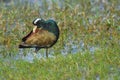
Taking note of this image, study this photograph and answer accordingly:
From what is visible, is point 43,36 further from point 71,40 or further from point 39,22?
point 71,40

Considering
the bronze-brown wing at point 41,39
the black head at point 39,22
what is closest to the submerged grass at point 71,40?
the bronze-brown wing at point 41,39

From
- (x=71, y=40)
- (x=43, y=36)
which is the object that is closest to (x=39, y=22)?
(x=43, y=36)

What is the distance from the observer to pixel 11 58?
1356 centimetres

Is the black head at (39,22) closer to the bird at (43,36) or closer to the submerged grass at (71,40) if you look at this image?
the bird at (43,36)

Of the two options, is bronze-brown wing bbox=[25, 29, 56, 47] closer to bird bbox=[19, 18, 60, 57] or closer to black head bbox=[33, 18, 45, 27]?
bird bbox=[19, 18, 60, 57]

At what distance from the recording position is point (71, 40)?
48.0ft

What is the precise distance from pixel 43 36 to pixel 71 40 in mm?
1778

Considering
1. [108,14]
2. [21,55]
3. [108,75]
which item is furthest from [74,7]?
[108,75]

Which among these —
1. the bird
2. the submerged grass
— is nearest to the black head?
the bird

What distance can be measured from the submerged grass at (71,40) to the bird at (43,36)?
1.49 ft

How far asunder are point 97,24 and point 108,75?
15.6 ft

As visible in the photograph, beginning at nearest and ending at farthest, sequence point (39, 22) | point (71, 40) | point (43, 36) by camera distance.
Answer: point (43, 36) → point (39, 22) → point (71, 40)

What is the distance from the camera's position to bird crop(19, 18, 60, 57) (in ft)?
42.7

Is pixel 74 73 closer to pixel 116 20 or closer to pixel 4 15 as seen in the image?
pixel 116 20
